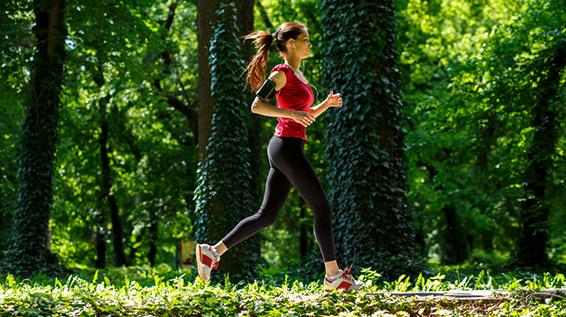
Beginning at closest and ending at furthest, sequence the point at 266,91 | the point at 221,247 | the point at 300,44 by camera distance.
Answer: the point at 266,91
the point at 300,44
the point at 221,247

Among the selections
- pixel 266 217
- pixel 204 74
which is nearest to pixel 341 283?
pixel 266 217

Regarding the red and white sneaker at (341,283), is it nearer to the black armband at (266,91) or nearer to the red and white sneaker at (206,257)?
the red and white sneaker at (206,257)

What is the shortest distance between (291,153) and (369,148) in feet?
13.0

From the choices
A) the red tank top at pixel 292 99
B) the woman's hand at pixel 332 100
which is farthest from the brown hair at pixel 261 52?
the woman's hand at pixel 332 100

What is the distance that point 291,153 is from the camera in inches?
251

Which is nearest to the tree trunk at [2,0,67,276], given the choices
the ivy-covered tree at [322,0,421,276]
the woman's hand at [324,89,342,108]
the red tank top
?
the ivy-covered tree at [322,0,421,276]

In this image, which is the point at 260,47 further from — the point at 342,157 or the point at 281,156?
the point at 342,157

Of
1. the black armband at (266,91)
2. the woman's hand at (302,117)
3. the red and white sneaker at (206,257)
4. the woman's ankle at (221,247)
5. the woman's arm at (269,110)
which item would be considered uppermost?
the black armband at (266,91)

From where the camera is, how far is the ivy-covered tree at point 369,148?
1011 cm

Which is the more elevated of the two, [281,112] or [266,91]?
[266,91]

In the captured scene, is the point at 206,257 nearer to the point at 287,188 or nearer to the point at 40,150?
the point at 287,188

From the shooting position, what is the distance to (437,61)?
27.8 m

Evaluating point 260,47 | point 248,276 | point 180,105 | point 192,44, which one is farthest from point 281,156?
point 192,44

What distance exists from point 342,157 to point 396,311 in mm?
4625
